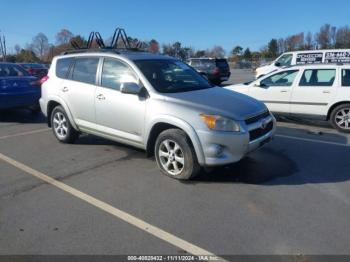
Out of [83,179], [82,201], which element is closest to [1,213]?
[82,201]

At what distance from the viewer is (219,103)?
203 inches

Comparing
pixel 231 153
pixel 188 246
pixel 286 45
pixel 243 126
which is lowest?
pixel 188 246

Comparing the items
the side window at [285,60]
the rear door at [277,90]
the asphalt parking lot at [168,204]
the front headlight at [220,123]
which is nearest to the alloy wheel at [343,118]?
the rear door at [277,90]

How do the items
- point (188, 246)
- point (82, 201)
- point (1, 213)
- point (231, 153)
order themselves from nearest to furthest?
point (188, 246) → point (1, 213) → point (82, 201) → point (231, 153)

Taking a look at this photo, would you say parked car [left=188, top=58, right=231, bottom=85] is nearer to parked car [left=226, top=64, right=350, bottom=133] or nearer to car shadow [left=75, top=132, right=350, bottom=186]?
parked car [left=226, top=64, right=350, bottom=133]

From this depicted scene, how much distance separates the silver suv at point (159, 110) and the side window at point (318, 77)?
3.60 meters

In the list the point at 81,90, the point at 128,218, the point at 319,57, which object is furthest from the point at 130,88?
the point at 319,57

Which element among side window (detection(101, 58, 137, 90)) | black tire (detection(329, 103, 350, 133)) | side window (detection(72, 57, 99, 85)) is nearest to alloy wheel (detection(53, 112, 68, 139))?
side window (detection(72, 57, 99, 85))

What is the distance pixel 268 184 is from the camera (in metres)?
4.99

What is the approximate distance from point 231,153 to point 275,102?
4.83 metres

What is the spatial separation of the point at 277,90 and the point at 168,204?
5752mm

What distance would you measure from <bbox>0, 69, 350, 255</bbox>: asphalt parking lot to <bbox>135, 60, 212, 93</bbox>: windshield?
4.24 ft

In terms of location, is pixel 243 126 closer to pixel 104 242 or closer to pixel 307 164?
pixel 307 164

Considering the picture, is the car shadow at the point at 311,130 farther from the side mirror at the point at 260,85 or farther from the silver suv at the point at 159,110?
the silver suv at the point at 159,110
